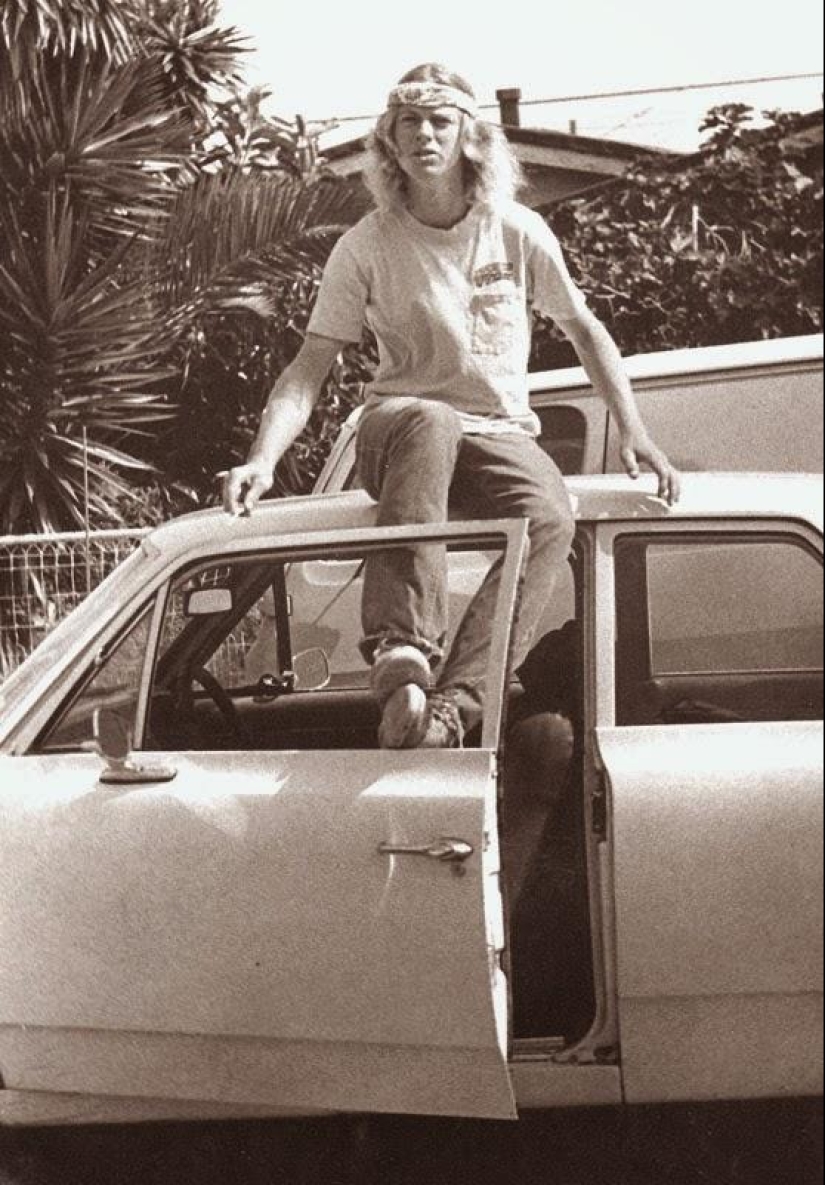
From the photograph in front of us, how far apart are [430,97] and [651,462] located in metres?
0.70

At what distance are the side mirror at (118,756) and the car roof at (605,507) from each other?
0.33 meters

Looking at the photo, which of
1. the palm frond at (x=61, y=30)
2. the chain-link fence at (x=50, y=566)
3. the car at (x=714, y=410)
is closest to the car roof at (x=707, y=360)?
the car at (x=714, y=410)

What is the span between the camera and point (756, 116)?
114 inches

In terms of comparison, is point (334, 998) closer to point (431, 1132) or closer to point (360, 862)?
point (360, 862)

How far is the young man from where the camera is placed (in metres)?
2.62

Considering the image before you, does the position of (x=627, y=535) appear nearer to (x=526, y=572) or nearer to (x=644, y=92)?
(x=526, y=572)

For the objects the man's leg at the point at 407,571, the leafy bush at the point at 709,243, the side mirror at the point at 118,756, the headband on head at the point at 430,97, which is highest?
the headband on head at the point at 430,97

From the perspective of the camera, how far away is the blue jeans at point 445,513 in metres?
2.62

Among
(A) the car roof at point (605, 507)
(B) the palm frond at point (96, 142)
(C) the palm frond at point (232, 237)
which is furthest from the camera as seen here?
(B) the palm frond at point (96, 142)

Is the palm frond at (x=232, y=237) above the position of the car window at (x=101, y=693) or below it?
above

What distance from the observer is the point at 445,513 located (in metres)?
2.67

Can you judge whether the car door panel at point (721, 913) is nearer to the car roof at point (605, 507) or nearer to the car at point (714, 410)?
the car roof at point (605, 507)

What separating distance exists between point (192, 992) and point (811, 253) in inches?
58.2

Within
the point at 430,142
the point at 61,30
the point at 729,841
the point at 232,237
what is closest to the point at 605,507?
the point at 729,841
